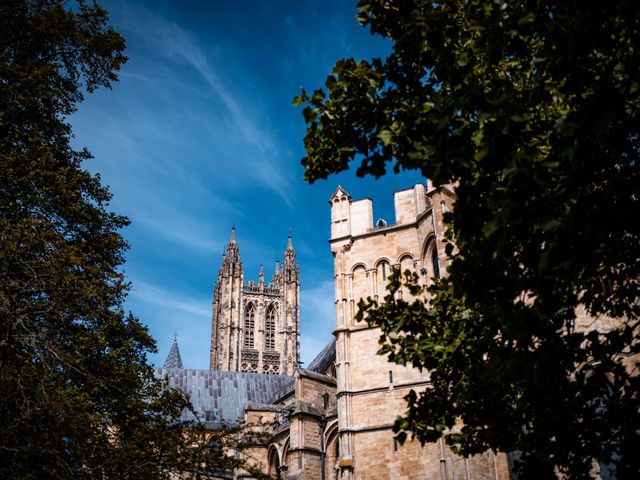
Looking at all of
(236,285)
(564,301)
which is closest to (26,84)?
(564,301)

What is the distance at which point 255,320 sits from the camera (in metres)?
67.7

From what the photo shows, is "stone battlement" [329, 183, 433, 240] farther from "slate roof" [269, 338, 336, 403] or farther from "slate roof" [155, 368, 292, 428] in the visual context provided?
"slate roof" [155, 368, 292, 428]

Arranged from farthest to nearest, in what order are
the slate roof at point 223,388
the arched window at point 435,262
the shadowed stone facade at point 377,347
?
the slate roof at point 223,388, the arched window at point 435,262, the shadowed stone facade at point 377,347

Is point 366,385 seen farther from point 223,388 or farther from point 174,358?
point 174,358

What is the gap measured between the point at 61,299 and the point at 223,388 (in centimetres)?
3517

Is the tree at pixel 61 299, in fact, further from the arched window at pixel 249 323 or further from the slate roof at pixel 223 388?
the arched window at pixel 249 323

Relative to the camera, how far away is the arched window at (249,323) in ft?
218

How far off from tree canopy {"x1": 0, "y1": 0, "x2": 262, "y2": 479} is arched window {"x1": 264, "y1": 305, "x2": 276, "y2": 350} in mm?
53133

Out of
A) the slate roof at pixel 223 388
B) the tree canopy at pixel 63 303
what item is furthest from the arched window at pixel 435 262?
the slate roof at pixel 223 388

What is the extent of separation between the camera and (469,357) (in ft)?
24.4

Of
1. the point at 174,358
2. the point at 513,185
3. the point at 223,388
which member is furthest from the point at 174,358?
the point at 513,185

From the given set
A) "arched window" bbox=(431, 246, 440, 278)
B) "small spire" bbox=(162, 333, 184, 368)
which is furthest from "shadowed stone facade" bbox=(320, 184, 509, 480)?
"small spire" bbox=(162, 333, 184, 368)

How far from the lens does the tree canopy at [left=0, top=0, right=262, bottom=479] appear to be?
8695 millimetres

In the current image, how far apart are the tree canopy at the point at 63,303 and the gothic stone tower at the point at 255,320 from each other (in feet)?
169
